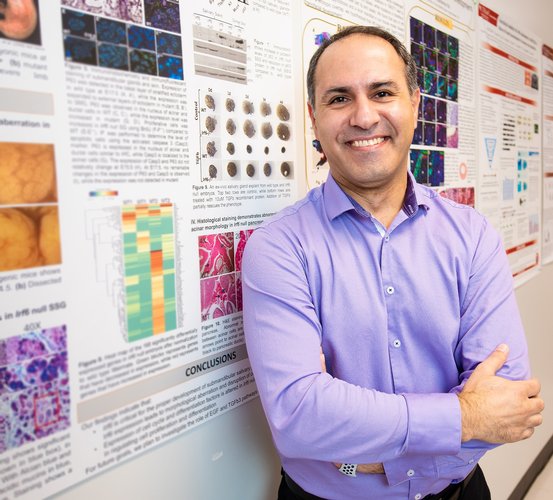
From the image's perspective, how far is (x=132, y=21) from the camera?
2.63 feet

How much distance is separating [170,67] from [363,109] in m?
0.39

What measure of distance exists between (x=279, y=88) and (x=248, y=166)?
8.4 inches

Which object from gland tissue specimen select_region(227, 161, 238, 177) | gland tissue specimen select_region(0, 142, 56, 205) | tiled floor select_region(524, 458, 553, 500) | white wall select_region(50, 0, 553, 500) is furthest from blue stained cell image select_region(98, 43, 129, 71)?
tiled floor select_region(524, 458, 553, 500)

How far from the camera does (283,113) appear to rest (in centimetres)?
112

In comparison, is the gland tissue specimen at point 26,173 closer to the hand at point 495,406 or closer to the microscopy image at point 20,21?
the microscopy image at point 20,21

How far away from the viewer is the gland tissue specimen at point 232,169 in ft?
3.25

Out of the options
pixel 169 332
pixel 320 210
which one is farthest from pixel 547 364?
pixel 169 332

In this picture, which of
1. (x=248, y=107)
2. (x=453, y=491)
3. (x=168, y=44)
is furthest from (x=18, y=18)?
(x=453, y=491)

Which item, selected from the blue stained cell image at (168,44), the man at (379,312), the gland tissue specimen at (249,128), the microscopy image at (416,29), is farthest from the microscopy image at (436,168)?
the blue stained cell image at (168,44)

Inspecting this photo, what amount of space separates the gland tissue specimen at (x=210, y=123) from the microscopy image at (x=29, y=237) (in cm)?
35

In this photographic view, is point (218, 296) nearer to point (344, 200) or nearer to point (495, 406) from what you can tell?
point (344, 200)

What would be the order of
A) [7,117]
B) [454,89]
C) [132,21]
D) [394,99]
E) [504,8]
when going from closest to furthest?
[7,117]
[132,21]
[394,99]
[454,89]
[504,8]

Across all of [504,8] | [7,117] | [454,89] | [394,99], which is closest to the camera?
[7,117]

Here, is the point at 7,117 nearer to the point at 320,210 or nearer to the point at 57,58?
the point at 57,58
